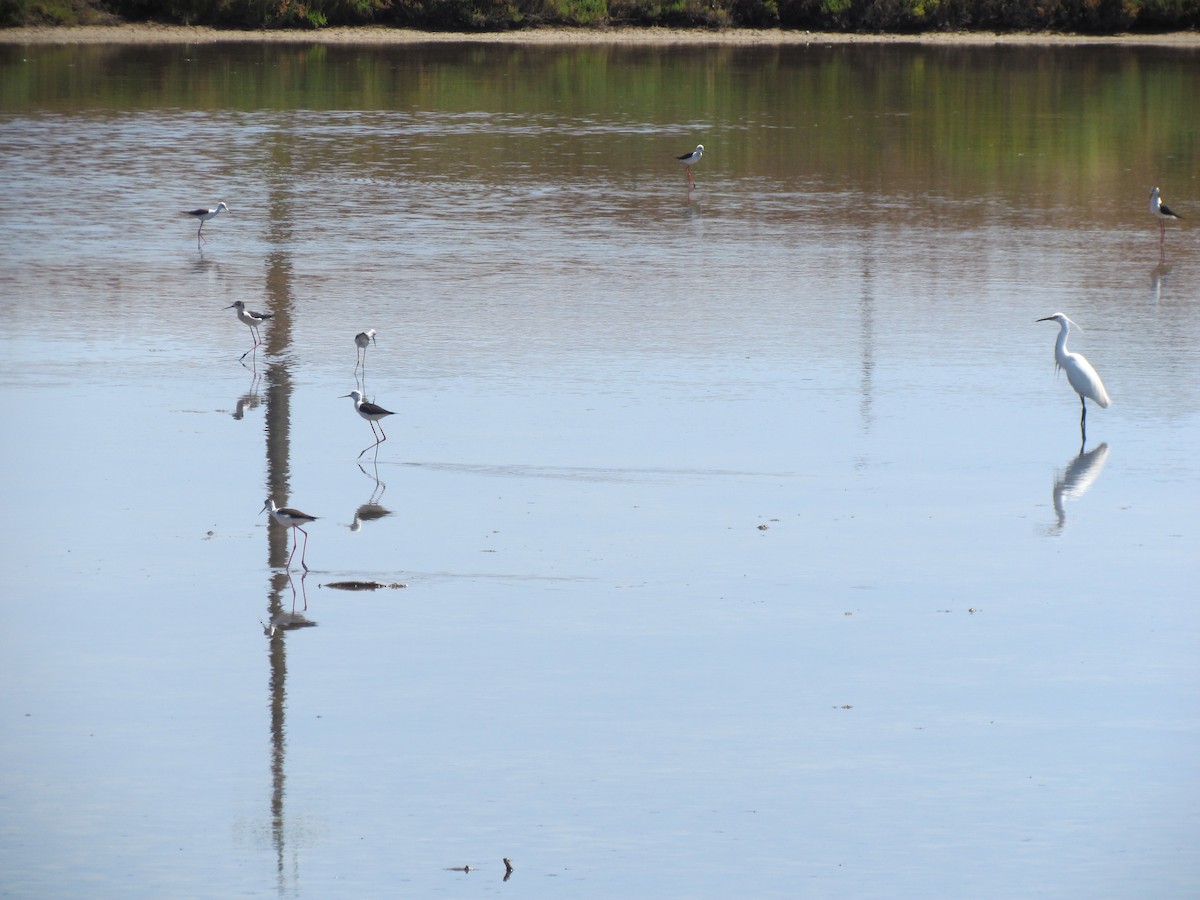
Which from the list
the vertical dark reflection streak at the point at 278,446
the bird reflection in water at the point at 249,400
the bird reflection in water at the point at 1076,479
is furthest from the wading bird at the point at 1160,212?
the bird reflection in water at the point at 249,400

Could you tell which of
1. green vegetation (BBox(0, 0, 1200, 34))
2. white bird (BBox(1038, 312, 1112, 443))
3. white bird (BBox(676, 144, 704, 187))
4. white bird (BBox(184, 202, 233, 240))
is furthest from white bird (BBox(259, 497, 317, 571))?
green vegetation (BBox(0, 0, 1200, 34))

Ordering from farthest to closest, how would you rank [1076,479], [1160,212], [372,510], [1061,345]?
[1160,212] < [1061,345] < [1076,479] < [372,510]

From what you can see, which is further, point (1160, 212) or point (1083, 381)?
point (1160, 212)

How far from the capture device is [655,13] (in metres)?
58.3

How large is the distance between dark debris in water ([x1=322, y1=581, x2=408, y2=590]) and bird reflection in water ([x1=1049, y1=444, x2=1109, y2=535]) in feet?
11.6

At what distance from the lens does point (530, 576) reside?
339 inches

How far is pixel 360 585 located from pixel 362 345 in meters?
4.23

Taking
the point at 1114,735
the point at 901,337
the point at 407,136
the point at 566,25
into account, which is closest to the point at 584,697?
the point at 1114,735

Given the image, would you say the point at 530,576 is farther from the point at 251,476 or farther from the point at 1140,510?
the point at 1140,510

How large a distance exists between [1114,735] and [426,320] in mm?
8707

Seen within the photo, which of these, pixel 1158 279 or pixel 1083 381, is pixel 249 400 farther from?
pixel 1158 279

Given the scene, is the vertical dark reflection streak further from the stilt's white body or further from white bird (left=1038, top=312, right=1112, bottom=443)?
white bird (left=1038, top=312, right=1112, bottom=443)

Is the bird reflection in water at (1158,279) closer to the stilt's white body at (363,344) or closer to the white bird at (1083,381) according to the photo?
the white bird at (1083,381)

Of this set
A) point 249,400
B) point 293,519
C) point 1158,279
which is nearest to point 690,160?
point 1158,279
